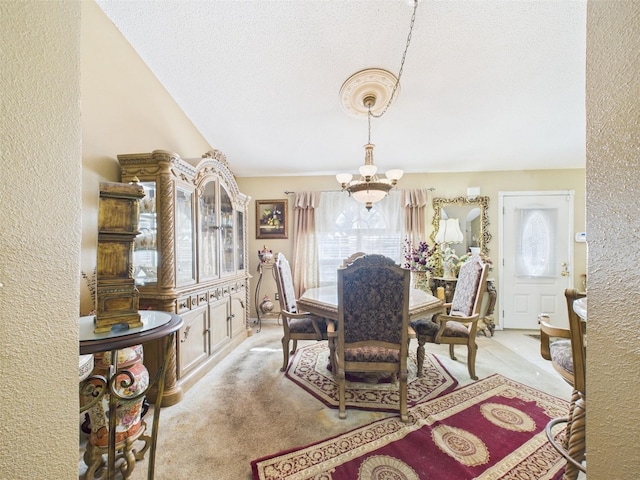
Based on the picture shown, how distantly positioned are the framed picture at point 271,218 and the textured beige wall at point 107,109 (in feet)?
6.41

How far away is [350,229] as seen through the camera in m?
4.09

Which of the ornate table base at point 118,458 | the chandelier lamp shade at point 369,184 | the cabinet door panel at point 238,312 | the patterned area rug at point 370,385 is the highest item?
the chandelier lamp shade at point 369,184

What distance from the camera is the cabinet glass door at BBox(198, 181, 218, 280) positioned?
94.8 inches

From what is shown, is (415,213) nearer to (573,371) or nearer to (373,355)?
(373,355)

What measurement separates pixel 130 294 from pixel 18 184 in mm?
784

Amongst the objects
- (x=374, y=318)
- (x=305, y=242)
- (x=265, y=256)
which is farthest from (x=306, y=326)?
(x=305, y=242)

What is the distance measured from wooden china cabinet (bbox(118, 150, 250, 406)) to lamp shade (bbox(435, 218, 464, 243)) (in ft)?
9.79

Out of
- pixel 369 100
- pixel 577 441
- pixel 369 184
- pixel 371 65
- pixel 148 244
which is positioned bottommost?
pixel 577 441

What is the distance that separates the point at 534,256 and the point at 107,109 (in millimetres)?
5287

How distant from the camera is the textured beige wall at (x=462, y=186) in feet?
12.2

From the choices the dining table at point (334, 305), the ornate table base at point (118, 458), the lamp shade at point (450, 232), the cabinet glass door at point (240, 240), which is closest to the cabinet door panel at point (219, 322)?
the cabinet glass door at point (240, 240)

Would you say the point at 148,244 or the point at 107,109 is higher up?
the point at 107,109

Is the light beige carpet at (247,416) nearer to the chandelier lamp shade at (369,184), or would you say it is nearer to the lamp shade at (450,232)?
the lamp shade at (450,232)

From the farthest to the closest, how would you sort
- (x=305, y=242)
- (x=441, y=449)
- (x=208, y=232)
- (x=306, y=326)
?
(x=305, y=242)
(x=208, y=232)
(x=306, y=326)
(x=441, y=449)
